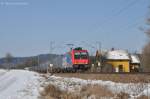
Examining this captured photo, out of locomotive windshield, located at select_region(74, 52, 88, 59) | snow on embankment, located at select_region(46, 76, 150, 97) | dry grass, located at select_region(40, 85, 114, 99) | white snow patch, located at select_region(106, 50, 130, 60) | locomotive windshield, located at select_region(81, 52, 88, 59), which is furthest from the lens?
white snow patch, located at select_region(106, 50, 130, 60)

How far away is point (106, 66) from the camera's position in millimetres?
86500

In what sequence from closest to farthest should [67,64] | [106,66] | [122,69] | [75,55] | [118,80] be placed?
[118,80] < [75,55] < [67,64] < [106,66] < [122,69]

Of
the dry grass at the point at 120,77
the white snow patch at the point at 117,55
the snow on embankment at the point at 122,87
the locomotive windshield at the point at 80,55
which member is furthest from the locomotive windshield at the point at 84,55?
the white snow patch at the point at 117,55

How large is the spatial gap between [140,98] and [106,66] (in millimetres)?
72514

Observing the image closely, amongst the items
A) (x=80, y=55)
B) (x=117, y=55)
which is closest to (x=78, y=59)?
(x=80, y=55)

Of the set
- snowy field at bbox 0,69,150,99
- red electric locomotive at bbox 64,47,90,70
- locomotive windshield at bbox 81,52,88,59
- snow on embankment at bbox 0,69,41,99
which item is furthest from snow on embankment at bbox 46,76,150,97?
locomotive windshield at bbox 81,52,88,59

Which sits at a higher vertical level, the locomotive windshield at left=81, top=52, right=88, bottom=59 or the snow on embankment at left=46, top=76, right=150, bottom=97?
the locomotive windshield at left=81, top=52, right=88, bottom=59

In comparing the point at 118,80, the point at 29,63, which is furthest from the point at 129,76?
the point at 29,63

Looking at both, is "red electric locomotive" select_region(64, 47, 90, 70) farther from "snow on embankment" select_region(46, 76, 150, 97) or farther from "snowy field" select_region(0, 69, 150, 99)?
"snow on embankment" select_region(46, 76, 150, 97)

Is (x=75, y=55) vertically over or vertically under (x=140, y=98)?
over

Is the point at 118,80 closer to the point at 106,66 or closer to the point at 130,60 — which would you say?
the point at 106,66

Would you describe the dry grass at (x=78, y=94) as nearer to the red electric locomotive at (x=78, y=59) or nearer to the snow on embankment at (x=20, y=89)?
the snow on embankment at (x=20, y=89)

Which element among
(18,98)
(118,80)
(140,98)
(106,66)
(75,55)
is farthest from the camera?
(106,66)

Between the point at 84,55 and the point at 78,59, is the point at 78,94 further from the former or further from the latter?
the point at 84,55
